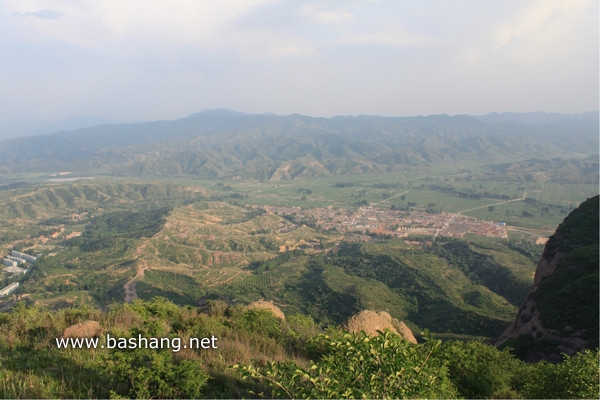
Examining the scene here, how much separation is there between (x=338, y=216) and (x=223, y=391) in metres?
109

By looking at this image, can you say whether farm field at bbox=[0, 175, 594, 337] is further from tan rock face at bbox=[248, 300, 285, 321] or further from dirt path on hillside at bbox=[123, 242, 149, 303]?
tan rock face at bbox=[248, 300, 285, 321]

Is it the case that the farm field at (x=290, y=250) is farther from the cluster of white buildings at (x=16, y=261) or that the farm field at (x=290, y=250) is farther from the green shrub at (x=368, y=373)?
the green shrub at (x=368, y=373)

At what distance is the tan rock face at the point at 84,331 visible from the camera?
9242mm

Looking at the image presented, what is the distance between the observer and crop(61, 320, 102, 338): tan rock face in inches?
364

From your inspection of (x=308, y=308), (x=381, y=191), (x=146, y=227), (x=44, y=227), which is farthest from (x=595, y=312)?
(x=381, y=191)

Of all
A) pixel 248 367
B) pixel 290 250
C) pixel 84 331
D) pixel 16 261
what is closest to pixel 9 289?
pixel 16 261

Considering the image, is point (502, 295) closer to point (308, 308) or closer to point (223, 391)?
point (308, 308)

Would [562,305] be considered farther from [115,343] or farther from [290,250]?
[290,250]

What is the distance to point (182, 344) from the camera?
29.0 feet

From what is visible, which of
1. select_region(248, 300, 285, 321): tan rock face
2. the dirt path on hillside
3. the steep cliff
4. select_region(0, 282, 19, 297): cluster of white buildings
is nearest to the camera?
select_region(248, 300, 285, 321): tan rock face

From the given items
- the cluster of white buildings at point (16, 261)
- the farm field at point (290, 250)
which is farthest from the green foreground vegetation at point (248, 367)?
the cluster of white buildings at point (16, 261)

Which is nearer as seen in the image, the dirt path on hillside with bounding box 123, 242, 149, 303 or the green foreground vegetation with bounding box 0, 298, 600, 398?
the green foreground vegetation with bounding box 0, 298, 600, 398

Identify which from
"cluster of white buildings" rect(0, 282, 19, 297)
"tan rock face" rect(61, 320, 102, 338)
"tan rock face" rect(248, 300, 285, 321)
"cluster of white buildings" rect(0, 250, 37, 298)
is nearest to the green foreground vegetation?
"tan rock face" rect(61, 320, 102, 338)

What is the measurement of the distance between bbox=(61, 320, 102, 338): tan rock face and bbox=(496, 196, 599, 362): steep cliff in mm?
27251
